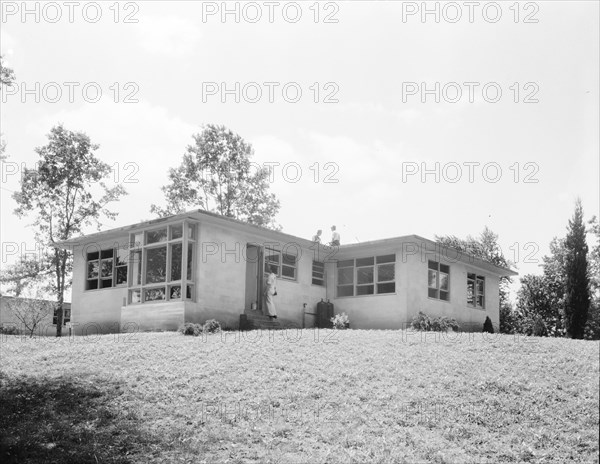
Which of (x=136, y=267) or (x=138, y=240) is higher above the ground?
(x=138, y=240)

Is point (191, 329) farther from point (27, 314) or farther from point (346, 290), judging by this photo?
point (27, 314)

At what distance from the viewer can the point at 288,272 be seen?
85.0ft

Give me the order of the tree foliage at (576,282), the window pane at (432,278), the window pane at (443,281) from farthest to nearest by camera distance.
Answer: the tree foliage at (576,282) → the window pane at (443,281) → the window pane at (432,278)

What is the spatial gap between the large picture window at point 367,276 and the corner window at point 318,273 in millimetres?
657

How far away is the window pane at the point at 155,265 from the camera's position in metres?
23.4

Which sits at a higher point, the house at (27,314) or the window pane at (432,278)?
the window pane at (432,278)

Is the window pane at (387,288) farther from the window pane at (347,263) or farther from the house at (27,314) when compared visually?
the house at (27,314)

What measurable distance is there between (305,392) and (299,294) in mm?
13227

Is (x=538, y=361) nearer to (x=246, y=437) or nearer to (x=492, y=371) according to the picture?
(x=492, y=371)

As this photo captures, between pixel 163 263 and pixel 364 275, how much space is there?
8084mm

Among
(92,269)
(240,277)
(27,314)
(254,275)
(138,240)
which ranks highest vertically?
(138,240)

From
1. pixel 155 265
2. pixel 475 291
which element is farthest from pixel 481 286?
pixel 155 265

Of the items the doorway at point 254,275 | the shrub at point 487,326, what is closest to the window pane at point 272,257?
the doorway at point 254,275

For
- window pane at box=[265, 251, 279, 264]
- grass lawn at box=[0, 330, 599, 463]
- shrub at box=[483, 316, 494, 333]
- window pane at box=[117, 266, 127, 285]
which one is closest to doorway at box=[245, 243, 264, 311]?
window pane at box=[265, 251, 279, 264]
